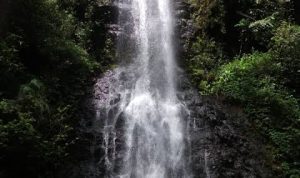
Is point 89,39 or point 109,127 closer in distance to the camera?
point 109,127

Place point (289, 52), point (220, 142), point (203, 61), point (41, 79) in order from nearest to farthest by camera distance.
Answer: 1. point (220, 142)
2. point (41, 79)
3. point (289, 52)
4. point (203, 61)

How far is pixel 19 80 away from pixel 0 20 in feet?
5.28

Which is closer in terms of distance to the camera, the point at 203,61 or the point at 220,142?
the point at 220,142

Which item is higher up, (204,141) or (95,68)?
(95,68)

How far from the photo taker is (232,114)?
12039 millimetres

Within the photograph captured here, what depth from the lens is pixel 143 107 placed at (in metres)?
12.2

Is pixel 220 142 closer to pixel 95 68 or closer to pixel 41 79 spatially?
pixel 95 68

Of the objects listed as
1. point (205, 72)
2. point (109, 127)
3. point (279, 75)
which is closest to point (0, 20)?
point (109, 127)

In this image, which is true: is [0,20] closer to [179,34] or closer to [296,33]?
[179,34]

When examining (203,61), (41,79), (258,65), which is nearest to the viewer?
(41,79)

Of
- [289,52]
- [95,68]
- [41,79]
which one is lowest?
[41,79]

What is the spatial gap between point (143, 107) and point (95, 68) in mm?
2340

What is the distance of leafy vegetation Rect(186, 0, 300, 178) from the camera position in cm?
1139

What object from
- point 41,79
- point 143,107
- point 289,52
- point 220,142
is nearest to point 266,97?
point 289,52
